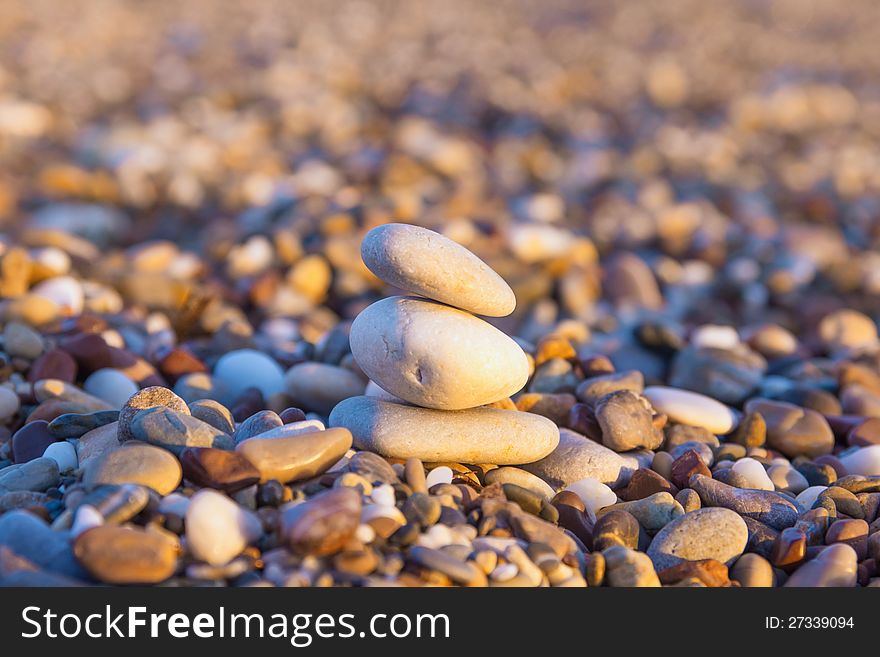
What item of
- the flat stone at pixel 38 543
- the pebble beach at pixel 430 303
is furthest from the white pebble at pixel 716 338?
the flat stone at pixel 38 543

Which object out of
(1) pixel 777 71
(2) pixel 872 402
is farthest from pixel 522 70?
(2) pixel 872 402

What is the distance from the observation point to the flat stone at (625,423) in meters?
3.27

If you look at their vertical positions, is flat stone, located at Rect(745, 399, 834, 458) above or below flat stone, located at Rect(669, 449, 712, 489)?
above

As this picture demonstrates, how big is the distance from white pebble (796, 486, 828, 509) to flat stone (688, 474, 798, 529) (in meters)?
0.09

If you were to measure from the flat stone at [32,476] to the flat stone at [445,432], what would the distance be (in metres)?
0.90

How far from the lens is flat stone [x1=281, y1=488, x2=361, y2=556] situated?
2.22 meters

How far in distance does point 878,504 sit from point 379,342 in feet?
5.99

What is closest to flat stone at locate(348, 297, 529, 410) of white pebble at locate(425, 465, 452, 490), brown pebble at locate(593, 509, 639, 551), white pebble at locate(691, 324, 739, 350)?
white pebble at locate(425, 465, 452, 490)

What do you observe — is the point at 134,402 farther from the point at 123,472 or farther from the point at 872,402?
the point at 872,402

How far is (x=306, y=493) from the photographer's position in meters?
2.53

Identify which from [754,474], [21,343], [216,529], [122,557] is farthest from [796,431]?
[21,343]

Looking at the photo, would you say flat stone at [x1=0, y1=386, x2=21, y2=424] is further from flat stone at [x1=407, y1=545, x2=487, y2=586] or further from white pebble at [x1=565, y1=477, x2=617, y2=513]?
white pebble at [x1=565, y1=477, x2=617, y2=513]

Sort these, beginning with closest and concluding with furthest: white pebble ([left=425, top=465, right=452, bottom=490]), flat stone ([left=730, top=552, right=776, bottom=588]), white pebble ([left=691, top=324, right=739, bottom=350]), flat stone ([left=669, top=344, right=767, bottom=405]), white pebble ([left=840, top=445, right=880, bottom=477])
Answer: flat stone ([left=730, top=552, right=776, bottom=588]) < white pebble ([left=425, top=465, right=452, bottom=490]) < white pebble ([left=840, top=445, right=880, bottom=477]) < flat stone ([left=669, top=344, right=767, bottom=405]) < white pebble ([left=691, top=324, right=739, bottom=350])

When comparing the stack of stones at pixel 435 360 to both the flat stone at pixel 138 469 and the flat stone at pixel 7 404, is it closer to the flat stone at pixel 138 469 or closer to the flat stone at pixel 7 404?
the flat stone at pixel 138 469
